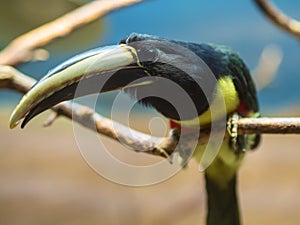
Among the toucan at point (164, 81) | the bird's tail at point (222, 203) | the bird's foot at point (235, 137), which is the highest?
the toucan at point (164, 81)

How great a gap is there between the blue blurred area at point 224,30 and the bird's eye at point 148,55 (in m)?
0.62

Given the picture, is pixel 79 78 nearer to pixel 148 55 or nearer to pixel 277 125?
pixel 148 55

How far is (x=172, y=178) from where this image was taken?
87.4 inches

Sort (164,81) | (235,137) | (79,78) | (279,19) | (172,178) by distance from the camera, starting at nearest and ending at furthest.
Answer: (79,78) → (164,81) → (235,137) → (279,19) → (172,178)

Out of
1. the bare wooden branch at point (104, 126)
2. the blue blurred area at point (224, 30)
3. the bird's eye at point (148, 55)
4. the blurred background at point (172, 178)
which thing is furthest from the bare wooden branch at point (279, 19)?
the bird's eye at point (148, 55)

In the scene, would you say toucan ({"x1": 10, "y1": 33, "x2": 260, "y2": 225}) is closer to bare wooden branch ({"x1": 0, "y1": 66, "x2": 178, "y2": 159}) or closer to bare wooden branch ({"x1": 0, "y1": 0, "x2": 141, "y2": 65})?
bare wooden branch ({"x1": 0, "y1": 66, "x2": 178, "y2": 159})

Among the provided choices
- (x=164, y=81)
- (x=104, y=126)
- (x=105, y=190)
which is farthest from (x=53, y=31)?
(x=105, y=190)

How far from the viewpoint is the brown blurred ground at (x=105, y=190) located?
2.12 meters

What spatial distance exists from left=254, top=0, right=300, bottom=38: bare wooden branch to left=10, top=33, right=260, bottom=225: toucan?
322 millimetres

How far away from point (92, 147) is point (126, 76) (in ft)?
1.34

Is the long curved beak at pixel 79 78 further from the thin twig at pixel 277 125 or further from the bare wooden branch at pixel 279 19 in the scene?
the bare wooden branch at pixel 279 19

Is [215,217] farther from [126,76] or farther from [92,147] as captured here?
[126,76]

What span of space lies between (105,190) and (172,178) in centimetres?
27

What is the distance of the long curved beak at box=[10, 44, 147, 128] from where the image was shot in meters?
0.81
